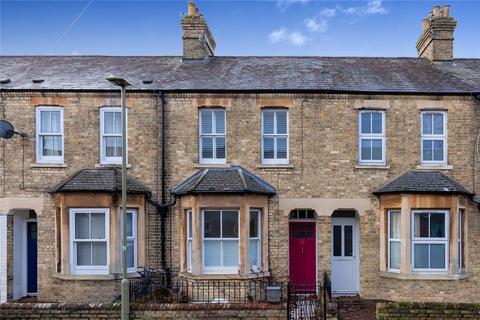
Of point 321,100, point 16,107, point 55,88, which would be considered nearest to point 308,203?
point 321,100

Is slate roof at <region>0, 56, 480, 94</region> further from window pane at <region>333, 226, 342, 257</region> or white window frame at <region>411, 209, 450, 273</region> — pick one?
window pane at <region>333, 226, 342, 257</region>

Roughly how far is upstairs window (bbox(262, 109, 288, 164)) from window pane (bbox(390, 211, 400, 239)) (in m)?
3.81

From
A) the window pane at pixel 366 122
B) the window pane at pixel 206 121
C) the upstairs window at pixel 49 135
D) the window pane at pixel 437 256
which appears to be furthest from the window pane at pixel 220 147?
the window pane at pixel 437 256

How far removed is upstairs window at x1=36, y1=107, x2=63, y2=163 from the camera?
14.2 m

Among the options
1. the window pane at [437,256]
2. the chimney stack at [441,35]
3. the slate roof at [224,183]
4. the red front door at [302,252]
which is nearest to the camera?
the slate roof at [224,183]

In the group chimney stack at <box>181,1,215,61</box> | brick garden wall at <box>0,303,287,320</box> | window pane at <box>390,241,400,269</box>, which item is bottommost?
brick garden wall at <box>0,303,287,320</box>

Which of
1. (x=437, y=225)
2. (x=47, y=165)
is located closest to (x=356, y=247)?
(x=437, y=225)

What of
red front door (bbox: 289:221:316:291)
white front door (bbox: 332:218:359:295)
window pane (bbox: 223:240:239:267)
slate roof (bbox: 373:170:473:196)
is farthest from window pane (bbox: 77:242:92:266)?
slate roof (bbox: 373:170:473:196)

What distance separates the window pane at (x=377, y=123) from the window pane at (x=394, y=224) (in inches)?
105

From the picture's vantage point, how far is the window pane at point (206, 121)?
14266 millimetres

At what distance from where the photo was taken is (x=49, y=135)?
558 inches

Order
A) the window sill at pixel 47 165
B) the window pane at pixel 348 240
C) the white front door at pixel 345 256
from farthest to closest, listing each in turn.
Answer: the window pane at pixel 348 240 → the white front door at pixel 345 256 → the window sill at pixel 47 165

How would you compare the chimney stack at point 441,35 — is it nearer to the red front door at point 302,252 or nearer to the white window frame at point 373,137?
the white window frame at point 373,137

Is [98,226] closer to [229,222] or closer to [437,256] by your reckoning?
[229,222]
